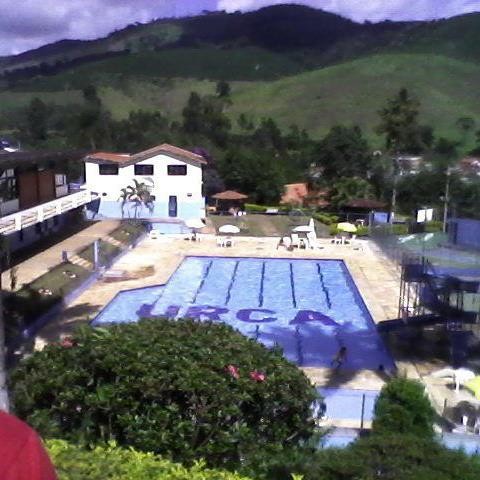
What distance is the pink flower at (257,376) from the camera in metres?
6.72

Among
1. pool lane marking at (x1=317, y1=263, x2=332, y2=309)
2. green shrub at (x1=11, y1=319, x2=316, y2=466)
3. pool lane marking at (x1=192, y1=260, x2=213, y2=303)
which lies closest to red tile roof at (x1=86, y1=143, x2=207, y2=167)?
pool lane marking at (x1=192, y1=260, x2=213, y2=303)

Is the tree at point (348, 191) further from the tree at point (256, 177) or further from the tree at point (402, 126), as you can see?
the tree at point (256, 177)

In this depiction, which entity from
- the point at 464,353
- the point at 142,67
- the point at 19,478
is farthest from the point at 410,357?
the point at 142,67

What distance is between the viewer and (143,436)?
6371mm

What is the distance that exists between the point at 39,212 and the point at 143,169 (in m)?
14.8

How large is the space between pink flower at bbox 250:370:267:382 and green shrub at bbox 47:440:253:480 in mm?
1723

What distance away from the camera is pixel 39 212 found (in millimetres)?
28766

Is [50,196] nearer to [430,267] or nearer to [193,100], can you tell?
[430,267]

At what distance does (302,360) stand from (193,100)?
68.3 m

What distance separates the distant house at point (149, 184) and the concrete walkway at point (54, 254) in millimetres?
3656

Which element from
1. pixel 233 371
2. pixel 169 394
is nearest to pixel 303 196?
pixel 233 371

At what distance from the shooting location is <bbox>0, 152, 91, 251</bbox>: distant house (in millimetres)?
26781

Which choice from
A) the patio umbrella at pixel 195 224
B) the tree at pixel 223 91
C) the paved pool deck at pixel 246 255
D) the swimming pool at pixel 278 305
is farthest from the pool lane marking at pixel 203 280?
the tree at pixel 223 91

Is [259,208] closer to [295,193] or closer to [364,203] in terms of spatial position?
[295,193]
